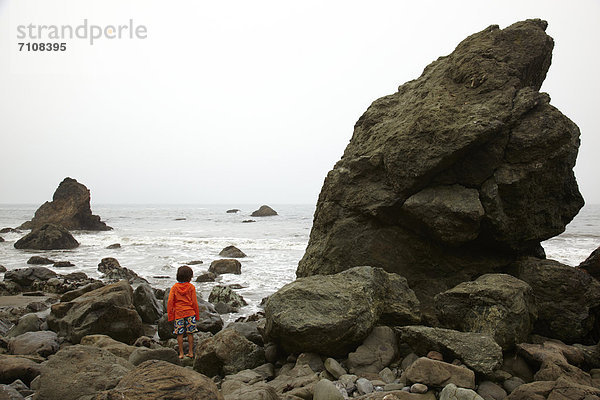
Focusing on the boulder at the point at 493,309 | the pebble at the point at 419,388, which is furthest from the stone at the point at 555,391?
the boulder at the point at 493,309

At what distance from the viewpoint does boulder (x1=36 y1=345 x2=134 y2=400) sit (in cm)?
409

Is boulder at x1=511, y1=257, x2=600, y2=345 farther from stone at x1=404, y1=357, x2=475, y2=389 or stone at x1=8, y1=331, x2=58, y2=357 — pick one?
stone at x1=8, y1=331, x2=58, y2=357

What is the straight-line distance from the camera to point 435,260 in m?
6.98

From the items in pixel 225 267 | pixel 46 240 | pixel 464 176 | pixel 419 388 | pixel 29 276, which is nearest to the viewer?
pixel 419 388

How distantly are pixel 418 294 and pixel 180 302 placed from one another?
14.7ft

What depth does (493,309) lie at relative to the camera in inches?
192

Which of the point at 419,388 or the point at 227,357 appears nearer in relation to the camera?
the point at 419,388

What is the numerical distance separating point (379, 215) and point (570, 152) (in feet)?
11.2

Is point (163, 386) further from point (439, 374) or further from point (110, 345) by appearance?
point (110, 345)

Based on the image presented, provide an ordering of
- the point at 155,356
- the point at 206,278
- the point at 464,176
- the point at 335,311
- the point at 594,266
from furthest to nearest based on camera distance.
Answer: the point at 206,278 → the point at 594,266 → the point at 464,176 → the point at 155,356 → the point at 335,311

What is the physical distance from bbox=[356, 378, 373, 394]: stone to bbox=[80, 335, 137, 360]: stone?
152 inches

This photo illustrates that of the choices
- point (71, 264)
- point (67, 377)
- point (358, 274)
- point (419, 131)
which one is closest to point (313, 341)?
point (358, 274)

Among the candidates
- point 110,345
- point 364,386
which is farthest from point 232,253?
point 364,386

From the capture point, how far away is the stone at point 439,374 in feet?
12.4
